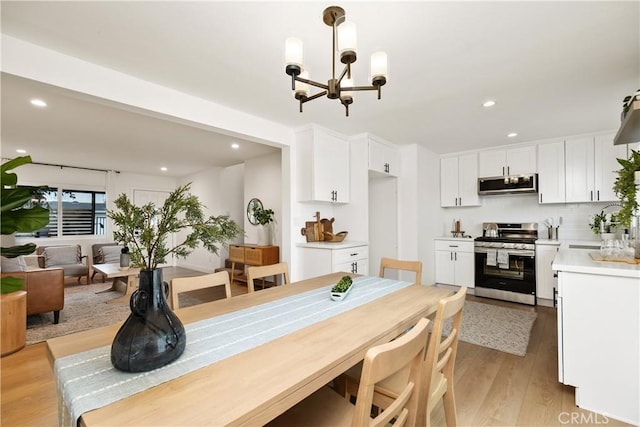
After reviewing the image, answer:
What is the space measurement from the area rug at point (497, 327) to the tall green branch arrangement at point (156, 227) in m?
2.78

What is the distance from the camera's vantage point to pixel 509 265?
13.5 feet

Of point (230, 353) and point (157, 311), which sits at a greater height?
point (157, 311)

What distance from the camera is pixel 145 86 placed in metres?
2.45

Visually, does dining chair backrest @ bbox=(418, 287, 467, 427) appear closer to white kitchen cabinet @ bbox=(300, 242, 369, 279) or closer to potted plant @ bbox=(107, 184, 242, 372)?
potted plant @ bbox=(107, 184, 242, 372)

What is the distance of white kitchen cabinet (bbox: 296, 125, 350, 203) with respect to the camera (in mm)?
3605

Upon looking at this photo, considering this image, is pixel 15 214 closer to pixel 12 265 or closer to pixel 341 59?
pixel 341 59

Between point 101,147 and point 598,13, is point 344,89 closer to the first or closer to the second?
point 598,13

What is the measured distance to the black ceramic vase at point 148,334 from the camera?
0.90m

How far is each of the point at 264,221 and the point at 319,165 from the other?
1.99 meters

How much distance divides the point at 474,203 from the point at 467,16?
3.72 metres

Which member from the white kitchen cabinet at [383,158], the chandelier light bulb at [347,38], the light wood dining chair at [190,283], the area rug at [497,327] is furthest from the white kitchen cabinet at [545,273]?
the light wood dining chair at [190,283]

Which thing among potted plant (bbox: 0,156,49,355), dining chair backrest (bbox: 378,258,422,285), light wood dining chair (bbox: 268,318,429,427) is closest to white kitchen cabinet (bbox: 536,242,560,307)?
dining chair backrest (bbox: 378,258,422,285)

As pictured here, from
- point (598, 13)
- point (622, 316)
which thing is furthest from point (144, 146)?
point (622, 316)

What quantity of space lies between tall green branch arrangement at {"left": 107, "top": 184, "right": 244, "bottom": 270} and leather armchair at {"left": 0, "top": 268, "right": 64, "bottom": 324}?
134 inches
